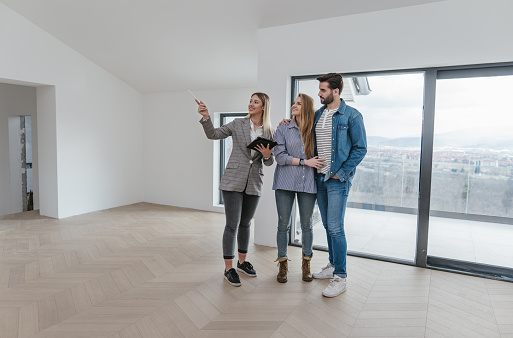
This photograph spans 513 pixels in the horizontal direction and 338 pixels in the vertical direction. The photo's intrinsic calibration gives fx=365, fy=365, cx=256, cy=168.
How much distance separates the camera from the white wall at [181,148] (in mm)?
5789

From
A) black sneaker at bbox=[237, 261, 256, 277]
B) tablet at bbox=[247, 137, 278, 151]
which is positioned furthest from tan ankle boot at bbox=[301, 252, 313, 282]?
tablet at bbox=[247, 137, 278, 151]

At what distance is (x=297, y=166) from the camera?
9.15 feet

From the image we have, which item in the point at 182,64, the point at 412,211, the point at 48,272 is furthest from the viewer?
the point at 182,64

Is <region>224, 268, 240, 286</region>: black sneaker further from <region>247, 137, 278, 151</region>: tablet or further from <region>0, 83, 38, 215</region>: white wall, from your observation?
<region>0, 83, 38, 215</region>: white wall

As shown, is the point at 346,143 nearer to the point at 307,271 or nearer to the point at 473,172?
the point at 307,271

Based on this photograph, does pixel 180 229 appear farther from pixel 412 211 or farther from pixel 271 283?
pixel 412 211

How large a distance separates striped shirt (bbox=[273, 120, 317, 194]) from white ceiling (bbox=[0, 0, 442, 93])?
4.59 feet

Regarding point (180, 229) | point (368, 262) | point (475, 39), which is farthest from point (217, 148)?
point (475, 39)

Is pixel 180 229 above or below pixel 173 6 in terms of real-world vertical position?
below

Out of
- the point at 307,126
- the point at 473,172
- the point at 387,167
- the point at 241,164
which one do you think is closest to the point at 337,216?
the point at 307,126

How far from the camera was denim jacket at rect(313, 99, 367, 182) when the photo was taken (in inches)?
104

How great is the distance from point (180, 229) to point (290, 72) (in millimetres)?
2383

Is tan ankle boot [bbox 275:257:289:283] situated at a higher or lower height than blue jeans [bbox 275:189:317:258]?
lower

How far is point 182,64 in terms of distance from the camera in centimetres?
512
